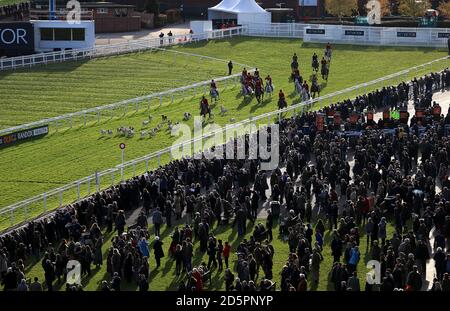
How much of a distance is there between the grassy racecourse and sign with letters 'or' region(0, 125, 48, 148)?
415 millimetres

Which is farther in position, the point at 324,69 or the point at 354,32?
the point at 354,32

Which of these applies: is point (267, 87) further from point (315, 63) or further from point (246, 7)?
point (246, 7)

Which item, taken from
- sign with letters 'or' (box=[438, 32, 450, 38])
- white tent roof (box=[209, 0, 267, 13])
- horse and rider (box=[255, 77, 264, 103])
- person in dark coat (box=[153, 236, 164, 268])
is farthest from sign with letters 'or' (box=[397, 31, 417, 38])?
person in dark coat (box=[153, 236, 164, 268])

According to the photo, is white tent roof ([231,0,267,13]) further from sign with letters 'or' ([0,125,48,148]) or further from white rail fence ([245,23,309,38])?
sign with letters 'or' ([0,125,48,148])

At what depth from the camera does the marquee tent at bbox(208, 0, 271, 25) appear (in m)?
67.8

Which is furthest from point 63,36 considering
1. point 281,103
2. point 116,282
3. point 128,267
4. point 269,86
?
point 116,282

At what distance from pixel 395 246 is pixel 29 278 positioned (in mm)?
8999

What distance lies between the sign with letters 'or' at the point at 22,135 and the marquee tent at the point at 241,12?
89.7ft

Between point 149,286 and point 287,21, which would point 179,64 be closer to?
point 287,21

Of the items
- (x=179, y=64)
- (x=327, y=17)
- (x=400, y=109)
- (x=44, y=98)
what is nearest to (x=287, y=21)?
(x=327, y=17)

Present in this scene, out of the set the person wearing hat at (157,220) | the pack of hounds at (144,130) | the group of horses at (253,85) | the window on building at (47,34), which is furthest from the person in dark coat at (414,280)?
the window on building at (47,34)

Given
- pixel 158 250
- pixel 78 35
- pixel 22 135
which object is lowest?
pixel 158 250

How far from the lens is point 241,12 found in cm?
6812

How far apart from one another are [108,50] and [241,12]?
34.3ft
